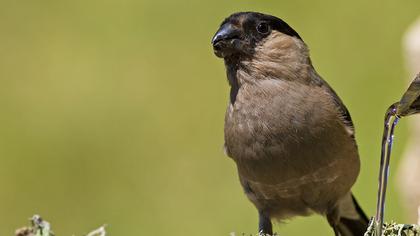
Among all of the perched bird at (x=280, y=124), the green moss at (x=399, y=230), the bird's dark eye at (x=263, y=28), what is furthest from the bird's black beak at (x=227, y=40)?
the green moss at (x=399, y=230)

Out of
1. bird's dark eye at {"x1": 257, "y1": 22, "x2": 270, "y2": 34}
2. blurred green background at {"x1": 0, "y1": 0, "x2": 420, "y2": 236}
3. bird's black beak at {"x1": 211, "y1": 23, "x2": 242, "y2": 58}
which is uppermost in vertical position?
blurred green background at {"x1": 0, "y1": 0, "x2": 420, "y2": 236}

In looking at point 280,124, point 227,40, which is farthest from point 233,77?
point 280,124

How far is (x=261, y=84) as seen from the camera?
449 centimetres

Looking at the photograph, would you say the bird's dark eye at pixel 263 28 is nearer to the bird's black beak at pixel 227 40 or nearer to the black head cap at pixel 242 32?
the black head cap at pixel 242 32

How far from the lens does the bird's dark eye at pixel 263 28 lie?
4.59 meters

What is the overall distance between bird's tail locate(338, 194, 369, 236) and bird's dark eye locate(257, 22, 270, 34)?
3.17ft

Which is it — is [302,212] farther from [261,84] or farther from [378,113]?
[378,113]

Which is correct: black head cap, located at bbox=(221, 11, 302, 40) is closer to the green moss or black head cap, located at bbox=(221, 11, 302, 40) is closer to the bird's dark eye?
the bird's dark eye

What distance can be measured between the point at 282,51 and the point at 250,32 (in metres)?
0.19

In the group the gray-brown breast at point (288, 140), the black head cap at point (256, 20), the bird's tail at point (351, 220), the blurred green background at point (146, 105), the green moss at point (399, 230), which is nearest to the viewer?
the green moss at point (399, 230)

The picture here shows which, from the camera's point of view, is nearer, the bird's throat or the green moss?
the green moss

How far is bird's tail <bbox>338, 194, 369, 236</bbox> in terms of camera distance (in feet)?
16.4

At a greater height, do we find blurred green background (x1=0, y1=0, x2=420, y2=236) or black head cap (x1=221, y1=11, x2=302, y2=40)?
blurred green background (x1=0, y1=0, x2=420, y2=236)

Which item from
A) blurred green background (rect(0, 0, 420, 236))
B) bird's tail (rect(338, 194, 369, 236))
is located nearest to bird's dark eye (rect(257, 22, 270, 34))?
bird's tail (rect(338, 194, 369, 236))
